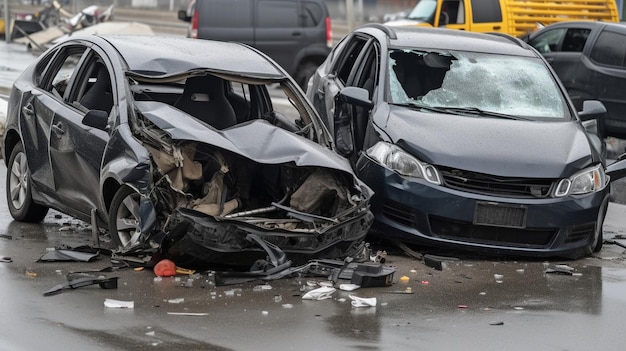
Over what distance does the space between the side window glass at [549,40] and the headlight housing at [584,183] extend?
990cm

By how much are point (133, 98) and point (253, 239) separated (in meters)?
1.50

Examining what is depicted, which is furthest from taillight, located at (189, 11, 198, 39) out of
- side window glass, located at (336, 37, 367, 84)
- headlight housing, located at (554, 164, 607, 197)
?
headlight housing, located at (554, 164, 607, 197)

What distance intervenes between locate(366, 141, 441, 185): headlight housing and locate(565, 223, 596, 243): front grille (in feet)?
3.66

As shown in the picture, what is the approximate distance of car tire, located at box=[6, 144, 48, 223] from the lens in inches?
399

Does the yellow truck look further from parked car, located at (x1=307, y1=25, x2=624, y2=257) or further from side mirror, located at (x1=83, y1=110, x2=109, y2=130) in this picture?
side mirror, located at (x1=83, y1=110, x2=109, y2=130)

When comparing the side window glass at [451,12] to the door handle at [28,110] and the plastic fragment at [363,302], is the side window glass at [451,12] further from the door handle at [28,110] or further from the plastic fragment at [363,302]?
the plastic fragment at [363,302]

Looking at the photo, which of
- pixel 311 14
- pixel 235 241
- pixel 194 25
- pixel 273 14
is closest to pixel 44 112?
pixel 235 241

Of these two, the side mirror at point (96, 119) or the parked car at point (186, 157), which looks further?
the side mirror at point (96, 119)

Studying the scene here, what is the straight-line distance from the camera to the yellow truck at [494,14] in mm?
24359

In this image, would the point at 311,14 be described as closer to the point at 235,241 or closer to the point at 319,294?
the point at 235,241

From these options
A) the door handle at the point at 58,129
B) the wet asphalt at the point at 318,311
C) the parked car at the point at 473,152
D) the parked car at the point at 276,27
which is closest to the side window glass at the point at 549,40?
the parked car at the point at 276,27

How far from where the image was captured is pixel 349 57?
12.1 meters

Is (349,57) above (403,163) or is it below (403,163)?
above

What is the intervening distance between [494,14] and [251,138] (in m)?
16.7
